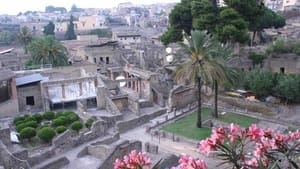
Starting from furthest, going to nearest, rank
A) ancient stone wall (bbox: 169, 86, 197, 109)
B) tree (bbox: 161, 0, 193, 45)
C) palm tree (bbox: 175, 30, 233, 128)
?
tree (bbox: 161, 0, 193, 45)
ancient stone wall (bbox: 169, 86, 197, 109)
palm tree (bbox: 175, 30, 233, 128)

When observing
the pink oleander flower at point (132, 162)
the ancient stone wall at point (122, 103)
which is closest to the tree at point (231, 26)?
the ancient stone wall at point (122, 103)

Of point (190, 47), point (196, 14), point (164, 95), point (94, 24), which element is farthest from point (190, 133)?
point (94, 24)

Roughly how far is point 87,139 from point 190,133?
754cm

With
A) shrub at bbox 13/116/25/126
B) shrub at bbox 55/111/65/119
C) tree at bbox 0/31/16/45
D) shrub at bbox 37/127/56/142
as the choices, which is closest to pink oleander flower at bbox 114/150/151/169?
shrub at bbox 37/127/56/142

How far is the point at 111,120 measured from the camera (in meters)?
29.5

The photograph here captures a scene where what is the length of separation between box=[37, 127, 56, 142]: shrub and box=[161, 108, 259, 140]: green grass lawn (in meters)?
8.47

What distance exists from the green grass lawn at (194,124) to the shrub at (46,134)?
27.8 ft

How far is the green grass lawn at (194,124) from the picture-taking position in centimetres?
2706

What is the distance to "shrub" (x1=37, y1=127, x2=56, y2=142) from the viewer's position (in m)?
24.4

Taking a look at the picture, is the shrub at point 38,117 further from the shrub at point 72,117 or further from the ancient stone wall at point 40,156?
the ancient stone wall at point 40,156

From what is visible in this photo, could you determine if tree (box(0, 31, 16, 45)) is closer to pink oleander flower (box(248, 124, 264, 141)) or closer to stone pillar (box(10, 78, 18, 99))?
stone pillar (box(10, 78, 18, 99))

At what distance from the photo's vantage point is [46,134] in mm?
24375

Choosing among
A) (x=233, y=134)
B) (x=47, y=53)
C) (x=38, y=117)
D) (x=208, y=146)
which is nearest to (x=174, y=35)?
(x=47, y=53)

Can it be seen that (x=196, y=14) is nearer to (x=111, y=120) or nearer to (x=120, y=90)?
(x=120, y=90)
